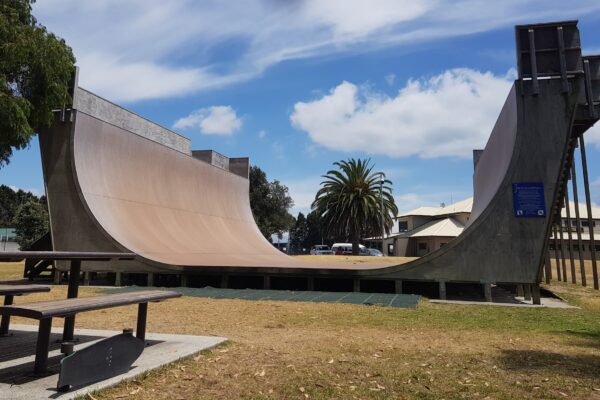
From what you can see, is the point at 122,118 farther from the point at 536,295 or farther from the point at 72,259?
the point at 536,295

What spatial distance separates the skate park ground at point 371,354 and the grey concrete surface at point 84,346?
0.11 metres

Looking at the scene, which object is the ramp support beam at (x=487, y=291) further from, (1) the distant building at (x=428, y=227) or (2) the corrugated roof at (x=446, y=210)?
(2) the corrugated roof at (x=446, y=210)

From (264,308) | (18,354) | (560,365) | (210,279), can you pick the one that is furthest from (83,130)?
(560,365)

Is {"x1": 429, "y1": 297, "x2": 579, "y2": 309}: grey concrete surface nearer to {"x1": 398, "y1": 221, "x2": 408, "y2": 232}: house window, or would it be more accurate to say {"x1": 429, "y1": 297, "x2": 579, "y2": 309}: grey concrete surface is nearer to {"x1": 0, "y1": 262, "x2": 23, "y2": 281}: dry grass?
{"x1": 0, "y1": 262, "x2": 23, "y2": 281}: dry grass

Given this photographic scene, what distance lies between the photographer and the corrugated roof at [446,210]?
141 feet

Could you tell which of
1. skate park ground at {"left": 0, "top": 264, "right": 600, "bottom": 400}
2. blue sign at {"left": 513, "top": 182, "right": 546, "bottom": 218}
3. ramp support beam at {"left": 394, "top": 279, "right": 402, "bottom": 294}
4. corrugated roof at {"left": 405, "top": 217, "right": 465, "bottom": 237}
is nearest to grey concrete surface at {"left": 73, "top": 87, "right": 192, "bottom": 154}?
skate park ground at {"left": 0, "top": 264, "right": 600, "bottom": 400}

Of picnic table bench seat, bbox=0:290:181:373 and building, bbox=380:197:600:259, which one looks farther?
building, bbox=380:197:600:259

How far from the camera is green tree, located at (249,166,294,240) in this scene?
4844 centimetres

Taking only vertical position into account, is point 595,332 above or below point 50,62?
below

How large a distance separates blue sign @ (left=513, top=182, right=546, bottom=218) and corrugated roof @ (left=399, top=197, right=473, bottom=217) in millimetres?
33428

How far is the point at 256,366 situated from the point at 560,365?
281cm

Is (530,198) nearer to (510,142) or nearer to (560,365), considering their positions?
(510,142)

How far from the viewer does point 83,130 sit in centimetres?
1292

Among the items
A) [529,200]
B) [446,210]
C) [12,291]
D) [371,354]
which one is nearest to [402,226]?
[446,210]
